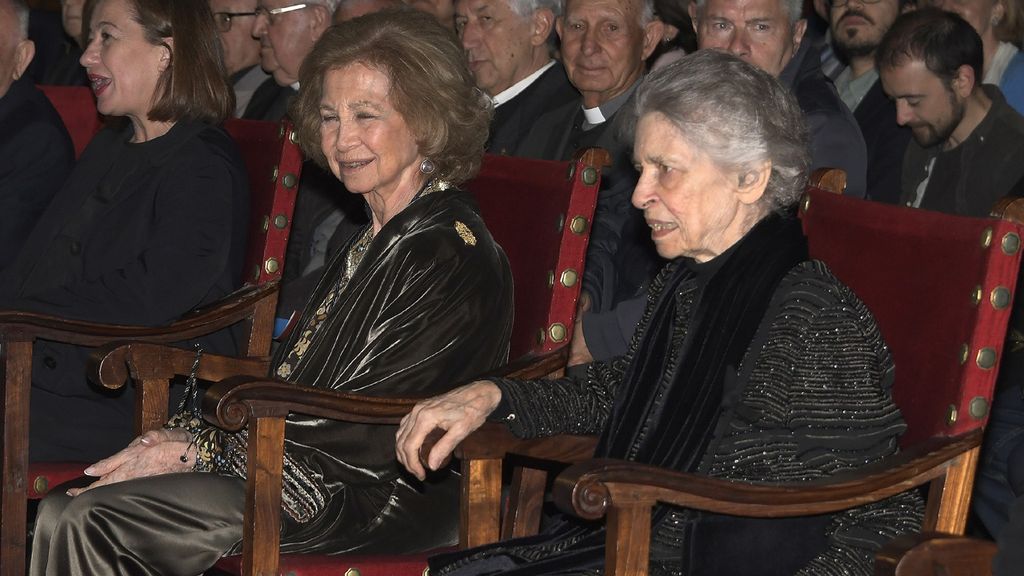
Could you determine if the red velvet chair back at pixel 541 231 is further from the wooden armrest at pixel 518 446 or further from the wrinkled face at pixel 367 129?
the wooden armrest at pixel 518 446

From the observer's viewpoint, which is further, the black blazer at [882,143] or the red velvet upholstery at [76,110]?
the red velvet upholstery at [76,110]

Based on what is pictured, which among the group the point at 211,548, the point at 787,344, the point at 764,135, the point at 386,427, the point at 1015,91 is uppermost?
the point at 1015,91

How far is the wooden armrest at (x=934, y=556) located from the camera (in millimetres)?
1821

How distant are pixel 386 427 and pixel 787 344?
2.68 ft

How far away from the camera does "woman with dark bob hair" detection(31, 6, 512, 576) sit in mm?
2463

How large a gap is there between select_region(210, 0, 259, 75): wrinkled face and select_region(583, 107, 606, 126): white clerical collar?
1.93 metres

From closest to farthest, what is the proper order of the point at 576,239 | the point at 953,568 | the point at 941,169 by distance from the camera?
the point at 953,568 → the point at 576,239 → the point at 941,169

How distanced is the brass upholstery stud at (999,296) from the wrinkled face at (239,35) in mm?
3787

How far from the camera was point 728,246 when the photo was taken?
2211 millimetres

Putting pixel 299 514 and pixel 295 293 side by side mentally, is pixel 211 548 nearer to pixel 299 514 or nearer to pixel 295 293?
pixel 299 514

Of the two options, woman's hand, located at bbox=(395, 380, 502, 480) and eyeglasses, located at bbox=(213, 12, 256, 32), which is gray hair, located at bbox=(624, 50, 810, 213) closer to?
woman's hand, located at bbox=(395, 380, 502, 480)

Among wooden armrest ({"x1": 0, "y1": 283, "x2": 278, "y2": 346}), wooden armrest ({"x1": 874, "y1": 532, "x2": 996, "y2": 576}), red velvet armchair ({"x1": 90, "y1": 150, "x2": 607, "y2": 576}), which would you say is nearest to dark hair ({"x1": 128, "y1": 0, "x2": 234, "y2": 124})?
wooden armrest ({"x1": 0, "y1": 283, "x2": 278, "y2": 346})

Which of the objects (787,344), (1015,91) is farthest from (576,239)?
(1015,91)

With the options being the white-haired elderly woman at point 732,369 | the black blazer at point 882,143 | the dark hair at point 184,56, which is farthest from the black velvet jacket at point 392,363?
the black blazer at point 882,143
